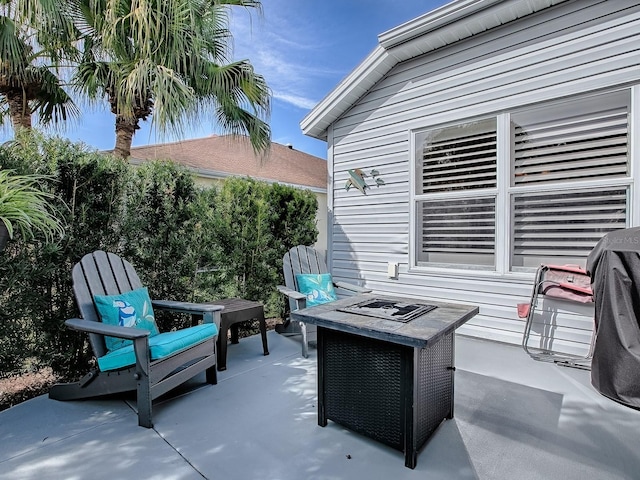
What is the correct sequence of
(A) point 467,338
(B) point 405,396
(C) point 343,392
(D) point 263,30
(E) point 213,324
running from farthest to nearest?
(D) point 263,30 → (A) point 467,338 → (E) point 213,324 → (C) point 343,392 → (B) point 405,396

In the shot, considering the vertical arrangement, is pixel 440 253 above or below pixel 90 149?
below

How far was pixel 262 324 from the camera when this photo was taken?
3533 mm

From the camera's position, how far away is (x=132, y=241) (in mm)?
3193

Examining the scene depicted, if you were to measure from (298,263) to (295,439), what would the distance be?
2.30 m

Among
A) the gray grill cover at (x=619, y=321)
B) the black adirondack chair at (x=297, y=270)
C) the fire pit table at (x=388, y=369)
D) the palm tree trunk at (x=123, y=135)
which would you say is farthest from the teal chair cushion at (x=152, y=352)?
the palm tree trunk at (x=123, y=135)

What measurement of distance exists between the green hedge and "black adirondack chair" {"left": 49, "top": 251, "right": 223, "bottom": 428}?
30 cm

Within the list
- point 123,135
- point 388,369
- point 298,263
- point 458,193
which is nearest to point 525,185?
point 458,193

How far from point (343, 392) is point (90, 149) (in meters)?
2.83

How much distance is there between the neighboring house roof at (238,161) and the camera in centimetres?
852

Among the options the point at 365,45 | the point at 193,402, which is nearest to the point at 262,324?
the point at 193,402

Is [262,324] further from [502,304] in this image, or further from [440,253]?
[502,304]

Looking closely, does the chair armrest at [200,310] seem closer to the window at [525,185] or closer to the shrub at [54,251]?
the shrub at [54,251]

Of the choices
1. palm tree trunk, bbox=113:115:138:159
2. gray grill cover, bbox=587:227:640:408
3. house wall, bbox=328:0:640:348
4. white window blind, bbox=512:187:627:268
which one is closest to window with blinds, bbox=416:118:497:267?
house wall, bbox=328:0:640:348

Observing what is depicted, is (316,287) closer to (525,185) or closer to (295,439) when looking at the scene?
(295,439)
